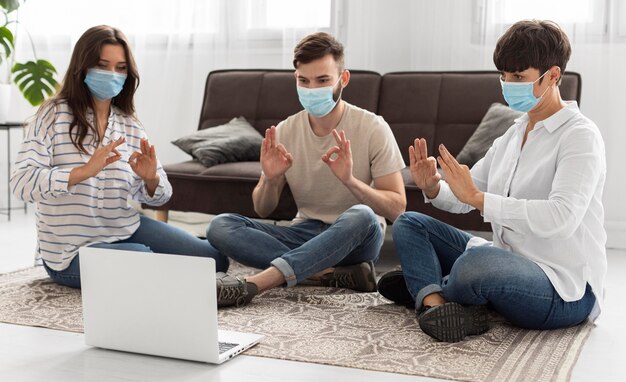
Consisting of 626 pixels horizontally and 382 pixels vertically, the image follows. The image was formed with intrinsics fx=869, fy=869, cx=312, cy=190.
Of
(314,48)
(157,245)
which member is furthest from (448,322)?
(157,245)

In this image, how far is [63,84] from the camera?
2.84 meters

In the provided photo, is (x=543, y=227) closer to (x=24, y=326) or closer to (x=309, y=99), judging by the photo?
(x=309, y=99)

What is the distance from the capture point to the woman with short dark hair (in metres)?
2.18

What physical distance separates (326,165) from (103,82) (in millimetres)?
763

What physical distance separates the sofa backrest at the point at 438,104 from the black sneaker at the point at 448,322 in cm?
164

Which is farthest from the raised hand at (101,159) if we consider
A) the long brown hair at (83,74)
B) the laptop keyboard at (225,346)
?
the laptop keyboard at (225,346)

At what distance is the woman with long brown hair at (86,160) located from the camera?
274cm

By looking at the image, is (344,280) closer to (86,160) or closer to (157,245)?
(157,245)

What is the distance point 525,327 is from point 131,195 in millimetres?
1347

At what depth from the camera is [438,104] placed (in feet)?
12.9

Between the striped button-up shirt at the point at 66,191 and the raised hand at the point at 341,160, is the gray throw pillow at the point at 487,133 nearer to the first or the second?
the raised hand at the point at 341,160

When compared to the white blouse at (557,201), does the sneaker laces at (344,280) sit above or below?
below

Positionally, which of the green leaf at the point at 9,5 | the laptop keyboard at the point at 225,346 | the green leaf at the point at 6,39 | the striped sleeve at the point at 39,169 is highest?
the green leaf at the point at 9,5

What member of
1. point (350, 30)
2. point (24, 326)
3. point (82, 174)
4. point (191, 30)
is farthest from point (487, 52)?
point (24, 326)
